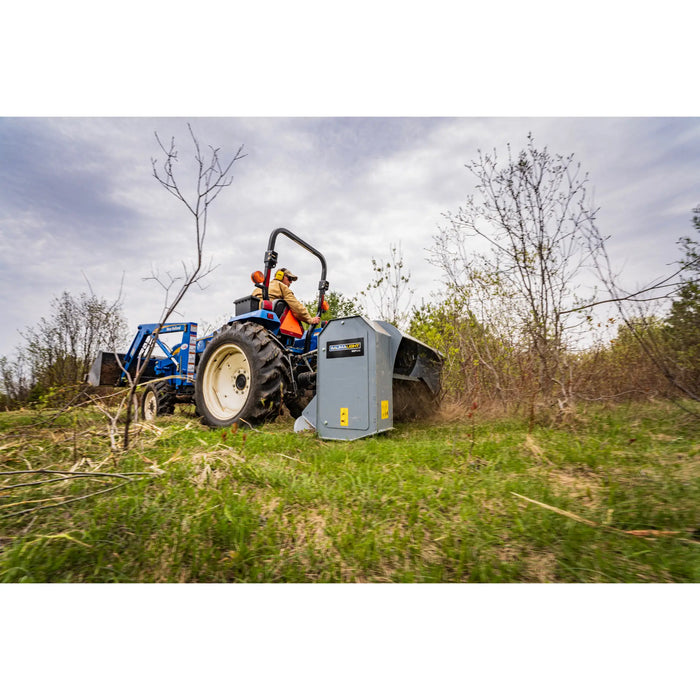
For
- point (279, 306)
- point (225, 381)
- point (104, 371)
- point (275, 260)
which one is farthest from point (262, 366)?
point (104, 371)

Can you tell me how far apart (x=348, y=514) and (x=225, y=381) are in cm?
314

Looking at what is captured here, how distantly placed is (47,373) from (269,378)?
203 inches

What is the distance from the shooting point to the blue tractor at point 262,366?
3648mm

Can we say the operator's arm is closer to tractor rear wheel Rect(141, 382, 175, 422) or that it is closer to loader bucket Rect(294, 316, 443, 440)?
loader bucket Rect(294, 316, 443, 440)

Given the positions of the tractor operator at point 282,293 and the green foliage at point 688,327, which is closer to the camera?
the green foliage at point 688,327

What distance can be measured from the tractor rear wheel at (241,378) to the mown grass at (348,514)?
1.12 m

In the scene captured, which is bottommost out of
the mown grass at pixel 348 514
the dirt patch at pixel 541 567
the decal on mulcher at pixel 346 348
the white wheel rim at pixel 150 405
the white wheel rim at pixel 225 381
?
the dirt patch at pixel 541 567

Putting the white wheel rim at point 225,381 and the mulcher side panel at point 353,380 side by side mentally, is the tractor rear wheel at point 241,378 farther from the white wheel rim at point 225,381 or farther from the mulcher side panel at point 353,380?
the mulcher side panel at point 353,380

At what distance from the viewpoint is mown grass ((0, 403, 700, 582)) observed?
1.22 m

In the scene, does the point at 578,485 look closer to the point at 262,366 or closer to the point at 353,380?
the point at 353,380

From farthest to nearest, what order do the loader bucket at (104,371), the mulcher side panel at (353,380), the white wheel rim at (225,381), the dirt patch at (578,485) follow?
1. the loader bucket at (104,371)
2. the white wheel rim at (225,381)
3. the mulcher side panel at (353,380)
4. the dirt patch at (578,485)

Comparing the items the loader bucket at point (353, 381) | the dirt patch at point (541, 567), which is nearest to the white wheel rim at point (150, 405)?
the loader bucket at point (353, 381)

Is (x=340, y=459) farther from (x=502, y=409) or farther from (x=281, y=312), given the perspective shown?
(x=502, y=409)

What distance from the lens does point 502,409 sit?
4539 millimetres
